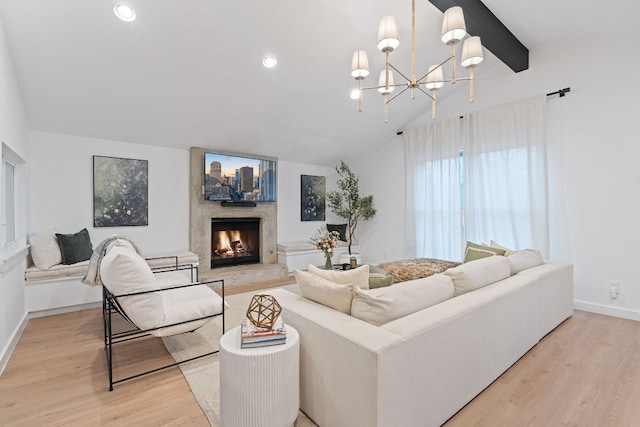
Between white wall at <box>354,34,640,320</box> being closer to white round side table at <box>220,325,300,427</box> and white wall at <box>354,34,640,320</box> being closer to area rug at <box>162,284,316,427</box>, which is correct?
area rug at <box>162,284,316,427</box>

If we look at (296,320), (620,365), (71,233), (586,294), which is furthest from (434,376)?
(71,233)

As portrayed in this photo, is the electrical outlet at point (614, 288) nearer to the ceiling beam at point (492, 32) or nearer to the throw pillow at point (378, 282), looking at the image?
the ceiling beam at point (492, 32)

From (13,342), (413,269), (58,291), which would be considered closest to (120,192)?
(58,291)

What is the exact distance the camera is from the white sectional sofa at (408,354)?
4.58ft

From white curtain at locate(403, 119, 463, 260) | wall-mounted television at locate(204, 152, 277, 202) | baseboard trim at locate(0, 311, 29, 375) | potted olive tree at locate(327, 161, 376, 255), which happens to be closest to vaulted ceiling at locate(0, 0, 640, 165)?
wall-mounted television at locate(204, 152, 277, 202)

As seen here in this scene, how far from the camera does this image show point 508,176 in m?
4.36

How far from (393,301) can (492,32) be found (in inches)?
138

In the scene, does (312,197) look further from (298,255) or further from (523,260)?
(523,260)

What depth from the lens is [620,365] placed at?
7.97ft

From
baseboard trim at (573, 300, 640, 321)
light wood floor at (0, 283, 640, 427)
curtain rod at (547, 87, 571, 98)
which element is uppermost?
curtain rod at (547, 87, 571, 98)

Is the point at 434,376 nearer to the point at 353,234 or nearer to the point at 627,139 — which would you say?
the point at 627,139

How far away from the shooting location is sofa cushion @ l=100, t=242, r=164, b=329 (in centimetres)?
220

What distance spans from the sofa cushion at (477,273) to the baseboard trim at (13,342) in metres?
3.49

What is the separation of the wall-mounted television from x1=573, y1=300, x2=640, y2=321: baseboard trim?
4.73 m
